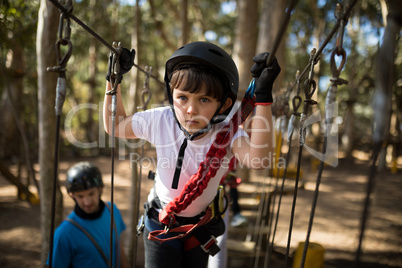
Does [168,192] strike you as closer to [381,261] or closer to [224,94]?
[224,94]

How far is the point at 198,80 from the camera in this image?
4.09 ft

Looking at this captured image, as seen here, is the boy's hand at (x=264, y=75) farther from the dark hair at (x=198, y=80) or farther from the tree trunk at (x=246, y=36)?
the tree trunk at (x=246, y=36)

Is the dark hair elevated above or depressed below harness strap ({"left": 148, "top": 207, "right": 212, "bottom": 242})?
above

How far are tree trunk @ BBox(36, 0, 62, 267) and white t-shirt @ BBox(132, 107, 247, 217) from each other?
1.11m

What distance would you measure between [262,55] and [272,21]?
3.57 meters

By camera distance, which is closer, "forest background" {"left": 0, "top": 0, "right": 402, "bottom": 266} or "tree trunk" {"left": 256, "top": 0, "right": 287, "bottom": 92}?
"forest background" {"left": 0, "top": 0, "right": 402, "bottom": 266}

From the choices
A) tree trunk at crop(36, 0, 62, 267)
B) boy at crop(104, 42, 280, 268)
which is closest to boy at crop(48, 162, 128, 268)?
tree trunk at crop(36, 0, 62, 267)

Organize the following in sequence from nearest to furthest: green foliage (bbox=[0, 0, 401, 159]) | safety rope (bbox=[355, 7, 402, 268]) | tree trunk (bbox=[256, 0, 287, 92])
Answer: safety rope (bbox=[355, 7, 402, 268]), tree trunk (bbox=[256, 0, 287, 92]), green foliage (bbox=[0, 0, 401, 159])

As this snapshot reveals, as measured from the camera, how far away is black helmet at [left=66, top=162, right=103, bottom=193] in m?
2.14

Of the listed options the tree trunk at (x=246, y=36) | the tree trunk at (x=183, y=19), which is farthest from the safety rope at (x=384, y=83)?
the tree trunk at (x=183, y=19)

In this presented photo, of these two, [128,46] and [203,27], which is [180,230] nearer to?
[203,27]

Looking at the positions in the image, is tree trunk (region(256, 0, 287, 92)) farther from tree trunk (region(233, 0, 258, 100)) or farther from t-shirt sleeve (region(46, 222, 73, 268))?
t-shirt sleeve (region(46, 222, 73, 268))

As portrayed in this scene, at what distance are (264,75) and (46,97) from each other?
1.77 metres

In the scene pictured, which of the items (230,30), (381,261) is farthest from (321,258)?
(230,30)
